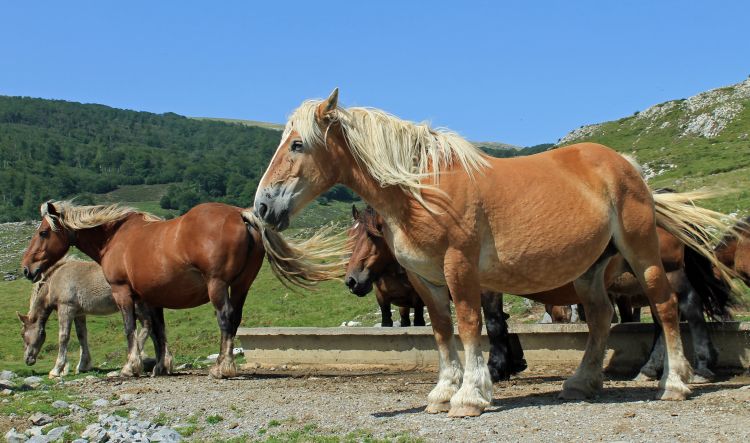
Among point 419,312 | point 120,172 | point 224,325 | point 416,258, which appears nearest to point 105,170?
point 120,172

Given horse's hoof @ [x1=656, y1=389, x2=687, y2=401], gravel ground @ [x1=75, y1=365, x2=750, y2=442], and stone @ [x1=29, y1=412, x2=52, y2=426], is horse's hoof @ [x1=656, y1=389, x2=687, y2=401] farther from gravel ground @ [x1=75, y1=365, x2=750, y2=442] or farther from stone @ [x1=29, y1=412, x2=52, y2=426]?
stone @ [x1=29, y1=412, x2=52, y2=426]

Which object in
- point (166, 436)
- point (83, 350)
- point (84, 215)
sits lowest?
point (166, 436)

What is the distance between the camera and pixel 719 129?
62.2 metres

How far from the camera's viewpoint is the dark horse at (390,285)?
10039 millimetres

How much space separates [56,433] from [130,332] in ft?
15.7

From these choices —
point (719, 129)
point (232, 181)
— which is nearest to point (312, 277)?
point (719, 129)

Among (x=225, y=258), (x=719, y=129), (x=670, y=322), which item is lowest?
(x=670, y=322)

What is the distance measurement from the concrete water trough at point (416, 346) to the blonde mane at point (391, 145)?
12.8 ft

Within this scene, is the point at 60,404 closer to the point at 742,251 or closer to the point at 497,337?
the point at 497,337

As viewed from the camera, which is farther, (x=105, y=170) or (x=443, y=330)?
(x=105, y=170)

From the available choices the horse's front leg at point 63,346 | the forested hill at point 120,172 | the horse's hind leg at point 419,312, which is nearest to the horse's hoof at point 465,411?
the horse's hind leg at point 419,312

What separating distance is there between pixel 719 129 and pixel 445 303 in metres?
59.7

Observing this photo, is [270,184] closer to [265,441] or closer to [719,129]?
[265,441]

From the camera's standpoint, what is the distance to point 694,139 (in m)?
61.7
